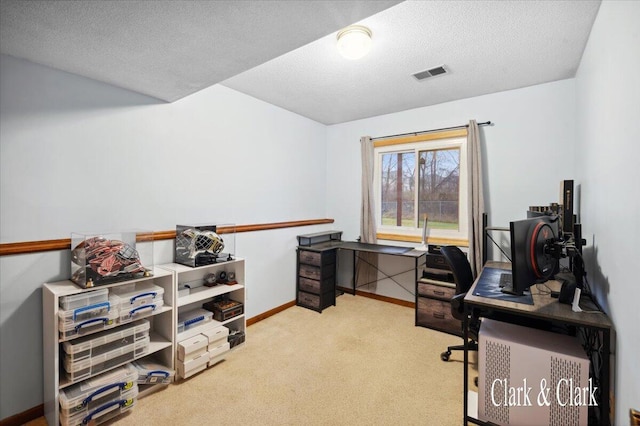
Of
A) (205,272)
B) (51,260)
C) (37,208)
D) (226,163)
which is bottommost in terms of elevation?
(205,272)

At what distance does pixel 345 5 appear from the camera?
1.19 m

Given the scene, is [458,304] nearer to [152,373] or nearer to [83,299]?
[152,373]

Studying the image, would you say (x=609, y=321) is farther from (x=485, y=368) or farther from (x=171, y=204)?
(x=171, y=204)

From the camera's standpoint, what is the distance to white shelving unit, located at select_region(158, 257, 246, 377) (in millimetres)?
2242

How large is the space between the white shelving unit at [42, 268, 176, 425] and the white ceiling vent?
267 cm

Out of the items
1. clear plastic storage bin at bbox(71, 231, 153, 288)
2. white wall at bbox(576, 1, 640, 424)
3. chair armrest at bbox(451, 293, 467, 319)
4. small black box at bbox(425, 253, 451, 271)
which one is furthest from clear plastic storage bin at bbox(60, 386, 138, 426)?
small black box at bbox(425, 253, 451, 271)

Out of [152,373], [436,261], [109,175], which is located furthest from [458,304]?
[109,175]

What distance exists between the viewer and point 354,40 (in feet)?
6.29

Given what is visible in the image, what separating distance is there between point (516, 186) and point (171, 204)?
131 inches

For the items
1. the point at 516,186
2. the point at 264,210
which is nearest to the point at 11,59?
the point at 264,210

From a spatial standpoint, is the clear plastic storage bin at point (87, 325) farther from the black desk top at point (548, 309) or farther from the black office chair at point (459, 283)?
the black office chair at point (459, 283)

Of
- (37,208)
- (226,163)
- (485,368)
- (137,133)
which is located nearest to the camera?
(485,368)

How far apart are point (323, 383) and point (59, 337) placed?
166cm

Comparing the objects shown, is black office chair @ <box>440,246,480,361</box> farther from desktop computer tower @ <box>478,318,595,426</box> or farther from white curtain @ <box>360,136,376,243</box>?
white curtain @ <box>360,136,376,243</box>
